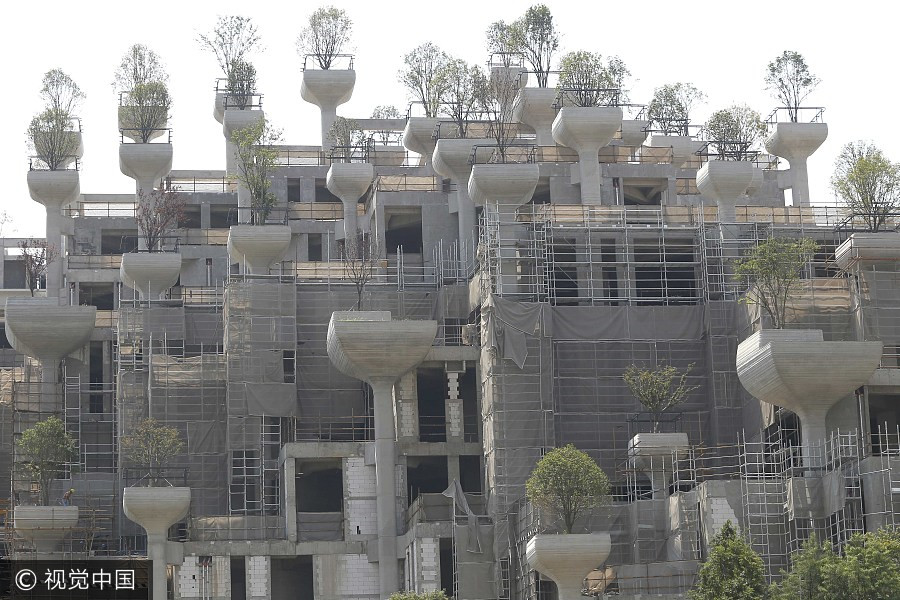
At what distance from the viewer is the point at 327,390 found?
7794 cm

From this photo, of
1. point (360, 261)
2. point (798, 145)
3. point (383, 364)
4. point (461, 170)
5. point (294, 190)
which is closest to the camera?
point (383, 364)

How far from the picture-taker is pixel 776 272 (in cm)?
6612

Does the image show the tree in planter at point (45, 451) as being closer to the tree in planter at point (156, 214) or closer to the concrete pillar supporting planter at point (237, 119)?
the tree in planter at point (156, 214)

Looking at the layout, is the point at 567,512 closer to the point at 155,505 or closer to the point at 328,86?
the point at 155,505

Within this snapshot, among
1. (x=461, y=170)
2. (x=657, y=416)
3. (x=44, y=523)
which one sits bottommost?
(x=44, y=523)

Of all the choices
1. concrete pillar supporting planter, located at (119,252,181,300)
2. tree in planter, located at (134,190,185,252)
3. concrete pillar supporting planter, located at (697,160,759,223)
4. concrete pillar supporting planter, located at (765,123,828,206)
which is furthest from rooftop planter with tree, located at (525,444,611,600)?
tree in planter, located at (134,190,185,252)

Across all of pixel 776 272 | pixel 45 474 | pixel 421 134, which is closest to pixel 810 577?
pixel 776 272

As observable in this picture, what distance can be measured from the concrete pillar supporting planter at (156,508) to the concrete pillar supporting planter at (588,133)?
22128mm

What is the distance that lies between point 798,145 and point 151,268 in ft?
94.8

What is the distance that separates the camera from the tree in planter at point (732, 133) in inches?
3177

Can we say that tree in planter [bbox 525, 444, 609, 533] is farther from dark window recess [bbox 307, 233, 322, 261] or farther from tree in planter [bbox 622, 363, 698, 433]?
dark window recess [bbox 307, 233, 322, 261]

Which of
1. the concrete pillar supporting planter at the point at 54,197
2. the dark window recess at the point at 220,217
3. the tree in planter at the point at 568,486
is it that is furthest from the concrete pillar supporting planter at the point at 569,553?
the dark window recess at the point at 220,217

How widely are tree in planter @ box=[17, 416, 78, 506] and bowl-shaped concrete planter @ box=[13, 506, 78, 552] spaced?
1.95 meters


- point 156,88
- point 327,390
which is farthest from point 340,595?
point 156,88
